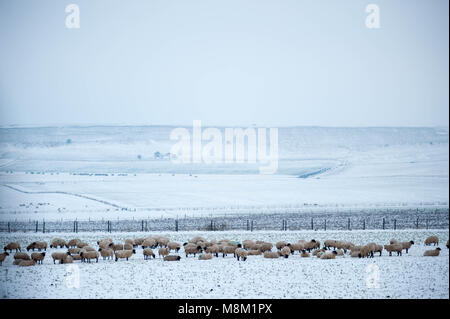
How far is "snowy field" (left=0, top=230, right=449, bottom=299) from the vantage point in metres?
9.48

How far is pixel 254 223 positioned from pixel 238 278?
7084mm

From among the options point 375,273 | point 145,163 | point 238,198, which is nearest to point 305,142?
point 145,163

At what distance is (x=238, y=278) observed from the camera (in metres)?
10.3

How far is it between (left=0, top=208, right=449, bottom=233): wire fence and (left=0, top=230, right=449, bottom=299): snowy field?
358 cm

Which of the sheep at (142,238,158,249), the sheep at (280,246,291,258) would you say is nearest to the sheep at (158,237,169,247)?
the sheep at (142,238,158,249)

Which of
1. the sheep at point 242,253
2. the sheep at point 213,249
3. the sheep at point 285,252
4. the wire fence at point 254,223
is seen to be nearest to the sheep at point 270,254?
the sheep at point 285,252

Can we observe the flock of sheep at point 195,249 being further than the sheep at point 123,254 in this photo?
No

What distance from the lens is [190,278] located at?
10.4 meters

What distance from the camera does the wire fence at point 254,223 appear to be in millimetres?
16234

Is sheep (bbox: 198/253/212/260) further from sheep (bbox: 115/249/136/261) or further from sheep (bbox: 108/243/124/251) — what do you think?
sheep (bbox: 108/243/124/251)

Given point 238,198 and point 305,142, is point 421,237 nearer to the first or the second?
point 238,198

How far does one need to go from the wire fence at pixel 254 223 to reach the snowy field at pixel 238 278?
11.8 ft

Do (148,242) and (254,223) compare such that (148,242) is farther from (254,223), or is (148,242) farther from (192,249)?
(254,223)

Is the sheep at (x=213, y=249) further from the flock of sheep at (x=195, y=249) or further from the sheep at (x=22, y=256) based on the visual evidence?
the sheep at (x=22, y=256)
